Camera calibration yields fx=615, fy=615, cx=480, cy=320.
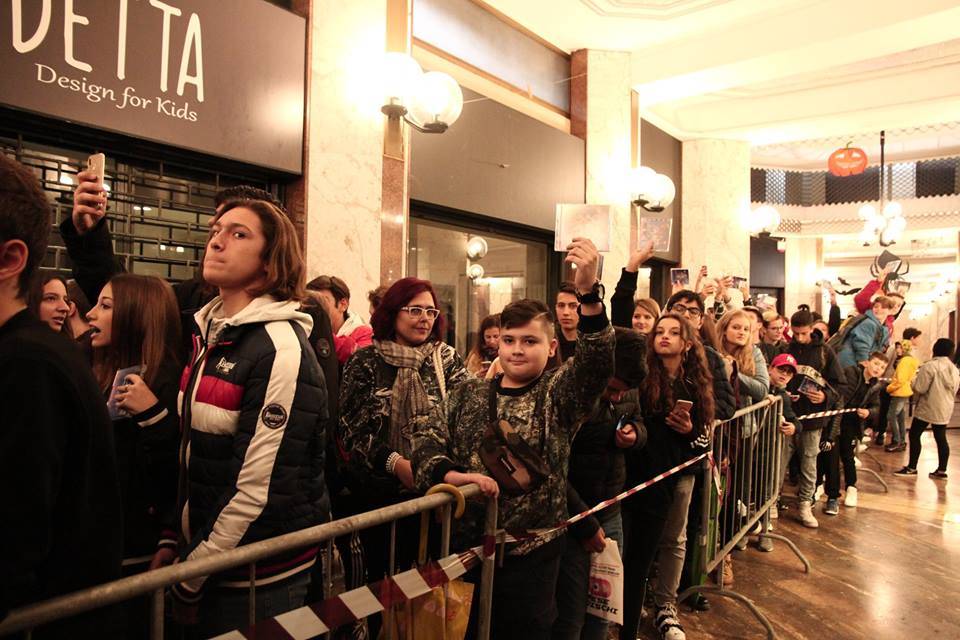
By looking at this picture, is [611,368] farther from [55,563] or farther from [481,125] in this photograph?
[481,125]

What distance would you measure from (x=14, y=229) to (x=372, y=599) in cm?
116

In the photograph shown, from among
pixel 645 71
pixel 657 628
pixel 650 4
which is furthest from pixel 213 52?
pixel 645 71

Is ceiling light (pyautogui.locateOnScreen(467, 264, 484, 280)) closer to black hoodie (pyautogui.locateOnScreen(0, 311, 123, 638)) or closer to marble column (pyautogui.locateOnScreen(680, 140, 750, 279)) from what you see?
marble column (pyautogui.locateOnScreen(680, 140, 750, 279))

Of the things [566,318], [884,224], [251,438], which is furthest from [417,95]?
[884,224]

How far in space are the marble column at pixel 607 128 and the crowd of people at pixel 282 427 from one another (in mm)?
4467

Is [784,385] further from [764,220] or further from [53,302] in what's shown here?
[764,220]

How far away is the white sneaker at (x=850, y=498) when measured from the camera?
6.13 m

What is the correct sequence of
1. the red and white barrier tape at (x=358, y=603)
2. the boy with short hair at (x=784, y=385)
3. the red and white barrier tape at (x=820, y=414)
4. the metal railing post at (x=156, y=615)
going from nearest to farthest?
the metal railing post at (x=156, y=615) < the red and white barrier tape at (x=358, y=603) < the boy with short hair at (x=784, y=385) < the red and white barrier tape at (x=820, y=414)

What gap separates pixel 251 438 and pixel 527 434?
0.92m

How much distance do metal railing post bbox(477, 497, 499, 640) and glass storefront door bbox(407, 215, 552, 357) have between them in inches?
153

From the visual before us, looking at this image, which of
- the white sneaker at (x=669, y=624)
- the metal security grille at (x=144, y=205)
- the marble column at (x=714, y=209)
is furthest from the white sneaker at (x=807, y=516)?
the metal security grille at (x=144, y=205)

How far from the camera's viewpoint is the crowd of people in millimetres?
1081

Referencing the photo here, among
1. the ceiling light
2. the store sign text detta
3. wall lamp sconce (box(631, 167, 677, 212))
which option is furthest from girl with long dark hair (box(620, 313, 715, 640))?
wall lamp sconce (box(631, 167, 677, 212))

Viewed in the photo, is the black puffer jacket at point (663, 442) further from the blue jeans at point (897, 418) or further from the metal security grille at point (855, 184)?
the metal security grille at point (855, 184)
